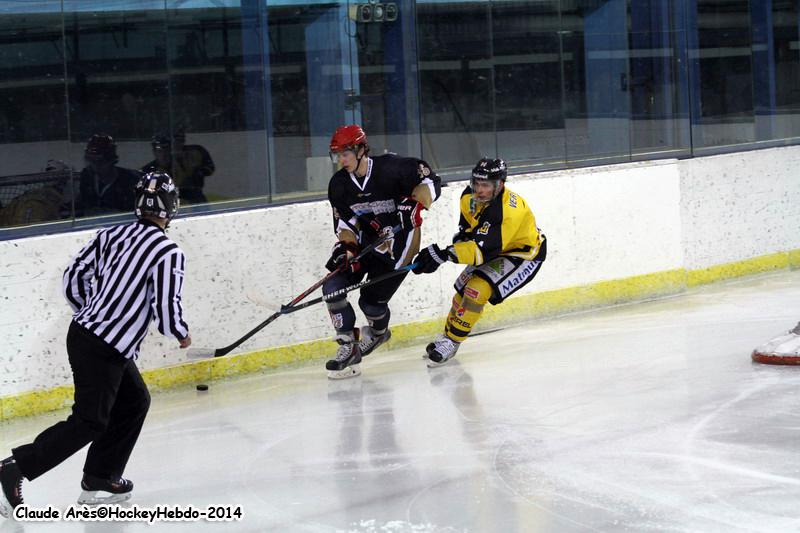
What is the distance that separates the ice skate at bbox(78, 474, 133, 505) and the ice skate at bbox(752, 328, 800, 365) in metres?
2.79

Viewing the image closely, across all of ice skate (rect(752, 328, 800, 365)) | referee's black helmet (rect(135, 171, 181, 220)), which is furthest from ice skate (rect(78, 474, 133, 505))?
ice skate (rect(752, 328, 800, 365))

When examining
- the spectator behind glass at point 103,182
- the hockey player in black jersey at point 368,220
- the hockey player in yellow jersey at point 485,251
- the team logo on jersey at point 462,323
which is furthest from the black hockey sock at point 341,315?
the spectator behind glass at point 103,182

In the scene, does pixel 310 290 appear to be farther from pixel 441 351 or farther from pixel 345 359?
pixel 441 351

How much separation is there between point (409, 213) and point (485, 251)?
385 mm

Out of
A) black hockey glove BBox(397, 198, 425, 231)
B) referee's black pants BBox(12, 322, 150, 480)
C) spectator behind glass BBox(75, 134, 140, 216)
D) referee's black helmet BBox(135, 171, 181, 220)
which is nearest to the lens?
referee's black pants BBox(12, 322, 150, 480)

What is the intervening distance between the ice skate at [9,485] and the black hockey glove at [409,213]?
7.66ft

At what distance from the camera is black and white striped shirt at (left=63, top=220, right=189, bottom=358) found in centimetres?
320

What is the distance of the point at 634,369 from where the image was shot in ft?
16.3

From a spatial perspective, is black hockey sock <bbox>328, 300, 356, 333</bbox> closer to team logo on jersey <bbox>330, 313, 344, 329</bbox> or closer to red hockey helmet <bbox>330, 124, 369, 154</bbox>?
team logo on jersey <bbox>330, 313, 344, 329</bbox>

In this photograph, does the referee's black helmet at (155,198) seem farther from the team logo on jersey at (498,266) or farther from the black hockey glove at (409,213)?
the team logo on jersey at (498,266)

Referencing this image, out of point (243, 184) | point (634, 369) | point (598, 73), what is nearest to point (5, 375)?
point (243, 184)

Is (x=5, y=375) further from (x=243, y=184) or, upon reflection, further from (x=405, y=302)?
(x=405, y=302)

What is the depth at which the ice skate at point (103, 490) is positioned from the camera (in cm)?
338

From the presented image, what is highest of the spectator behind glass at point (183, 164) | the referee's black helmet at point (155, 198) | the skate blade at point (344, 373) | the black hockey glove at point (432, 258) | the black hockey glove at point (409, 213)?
the spectator behind glass at point (183, 164)
